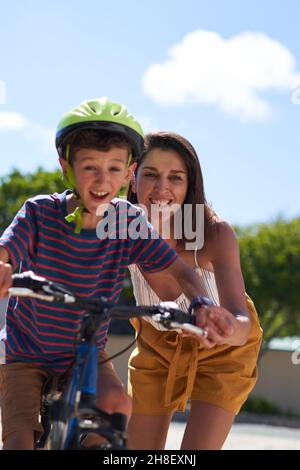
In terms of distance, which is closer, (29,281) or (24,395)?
(29,281)

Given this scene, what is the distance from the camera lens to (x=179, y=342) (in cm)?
428

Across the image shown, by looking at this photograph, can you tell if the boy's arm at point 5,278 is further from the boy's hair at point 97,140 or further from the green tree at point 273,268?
the green tree at point 273,268

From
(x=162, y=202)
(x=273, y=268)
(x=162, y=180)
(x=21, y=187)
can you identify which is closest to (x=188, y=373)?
(x=162, y=202)

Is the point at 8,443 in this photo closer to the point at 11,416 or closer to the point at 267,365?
the point at 11,416

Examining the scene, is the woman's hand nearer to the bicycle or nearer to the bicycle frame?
the bicycle

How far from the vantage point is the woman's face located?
4.29 metres

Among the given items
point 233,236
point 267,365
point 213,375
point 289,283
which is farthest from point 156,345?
point 267,365

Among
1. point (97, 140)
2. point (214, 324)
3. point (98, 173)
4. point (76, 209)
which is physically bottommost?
point (214, 324)

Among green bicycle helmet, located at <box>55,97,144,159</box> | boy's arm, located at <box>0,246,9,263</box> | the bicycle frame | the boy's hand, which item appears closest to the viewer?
the bicycle frame

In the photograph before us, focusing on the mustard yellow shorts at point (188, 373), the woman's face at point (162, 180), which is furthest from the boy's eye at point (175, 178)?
the mustard yellow shorts at point (188, 373)

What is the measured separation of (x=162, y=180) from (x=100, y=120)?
3.54ft

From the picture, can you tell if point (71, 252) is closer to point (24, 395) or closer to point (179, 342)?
point (24, 395)

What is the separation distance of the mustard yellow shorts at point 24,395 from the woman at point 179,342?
929mm

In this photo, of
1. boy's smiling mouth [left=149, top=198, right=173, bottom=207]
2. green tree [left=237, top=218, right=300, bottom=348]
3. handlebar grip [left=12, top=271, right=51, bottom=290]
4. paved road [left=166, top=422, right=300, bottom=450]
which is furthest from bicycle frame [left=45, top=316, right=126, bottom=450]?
green tree [left=237, top=218, right=300, bottom=348]
